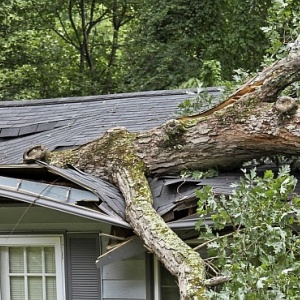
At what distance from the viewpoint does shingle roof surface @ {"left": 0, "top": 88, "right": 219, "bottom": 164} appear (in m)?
5.15

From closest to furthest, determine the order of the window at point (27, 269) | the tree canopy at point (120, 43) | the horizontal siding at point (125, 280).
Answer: the horizontal siding at point (125, 280)
the window at point (27, 269)
the tree canopy at point (120, 43)

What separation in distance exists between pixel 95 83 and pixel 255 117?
11.8 m

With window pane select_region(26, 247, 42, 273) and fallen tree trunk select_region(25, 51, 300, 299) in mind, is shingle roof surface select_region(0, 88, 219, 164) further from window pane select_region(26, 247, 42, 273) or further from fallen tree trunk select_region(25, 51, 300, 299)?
window pane select_region(26, 247, 42, 273)

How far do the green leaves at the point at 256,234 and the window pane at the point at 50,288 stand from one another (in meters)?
1.83

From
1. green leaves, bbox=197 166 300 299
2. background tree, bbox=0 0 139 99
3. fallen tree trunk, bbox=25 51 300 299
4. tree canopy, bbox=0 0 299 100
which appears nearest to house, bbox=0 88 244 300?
fallen tree trunk, bbox=25 51 300 299

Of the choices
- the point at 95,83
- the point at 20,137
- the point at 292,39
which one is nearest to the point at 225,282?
the point at 292,39

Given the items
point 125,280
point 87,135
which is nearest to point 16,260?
point 125,280

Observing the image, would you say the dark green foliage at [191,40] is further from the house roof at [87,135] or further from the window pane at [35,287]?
the window pane at [35,287]

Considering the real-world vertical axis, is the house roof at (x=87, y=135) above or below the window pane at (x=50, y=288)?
above

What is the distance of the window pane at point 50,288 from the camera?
4484 mm

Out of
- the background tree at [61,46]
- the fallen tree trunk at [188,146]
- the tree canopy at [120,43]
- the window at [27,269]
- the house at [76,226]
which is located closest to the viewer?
the fallen tree trunk at [188,146]

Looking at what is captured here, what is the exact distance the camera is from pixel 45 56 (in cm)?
1505

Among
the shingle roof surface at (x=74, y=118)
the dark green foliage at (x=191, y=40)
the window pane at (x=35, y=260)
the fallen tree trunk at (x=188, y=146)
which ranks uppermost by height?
the dark green foliage at (x=191, y=40)

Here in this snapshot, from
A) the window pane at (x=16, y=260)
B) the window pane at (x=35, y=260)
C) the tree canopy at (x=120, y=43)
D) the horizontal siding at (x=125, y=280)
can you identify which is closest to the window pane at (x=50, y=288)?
the window pane at (x=35, y=260)
